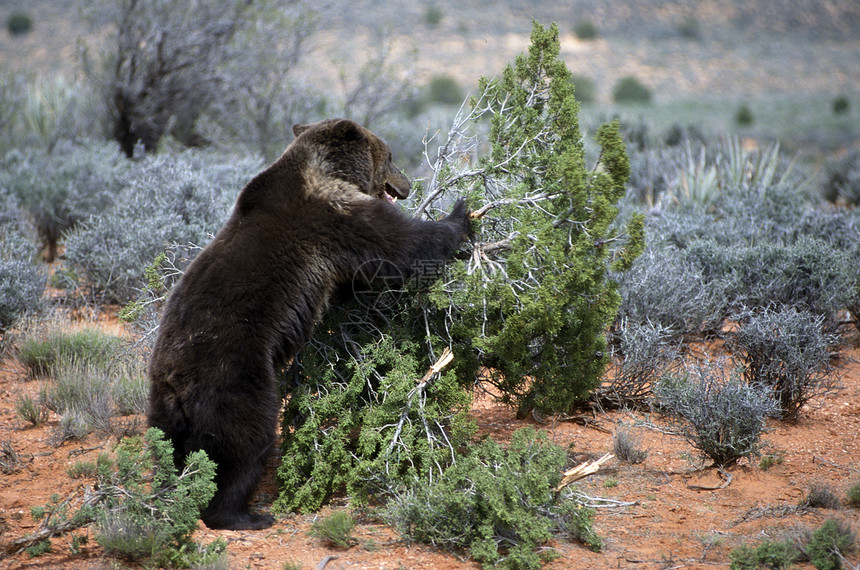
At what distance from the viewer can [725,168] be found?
1327cm

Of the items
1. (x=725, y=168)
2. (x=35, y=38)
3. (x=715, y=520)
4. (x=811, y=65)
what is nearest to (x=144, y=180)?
(x=715, y=520)

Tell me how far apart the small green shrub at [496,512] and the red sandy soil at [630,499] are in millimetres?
107

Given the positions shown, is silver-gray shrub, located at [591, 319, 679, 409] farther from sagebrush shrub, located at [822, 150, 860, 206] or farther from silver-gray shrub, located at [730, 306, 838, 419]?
sagebrush shrub, located at [822, 150, 860, 206]

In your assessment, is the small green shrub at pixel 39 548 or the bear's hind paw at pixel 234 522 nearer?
the small green shrub at pixel 39 548

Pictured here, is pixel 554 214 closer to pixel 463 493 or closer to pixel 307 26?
pixel 463 493

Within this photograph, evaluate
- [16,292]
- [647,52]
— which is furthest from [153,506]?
[647,52]

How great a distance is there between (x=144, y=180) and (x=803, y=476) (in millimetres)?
8509

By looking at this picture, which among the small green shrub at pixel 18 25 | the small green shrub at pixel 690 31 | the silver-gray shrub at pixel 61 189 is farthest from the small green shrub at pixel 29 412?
the small green shrub at pixel 690 31

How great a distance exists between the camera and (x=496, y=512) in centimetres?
382

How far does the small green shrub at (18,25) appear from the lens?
44375mm

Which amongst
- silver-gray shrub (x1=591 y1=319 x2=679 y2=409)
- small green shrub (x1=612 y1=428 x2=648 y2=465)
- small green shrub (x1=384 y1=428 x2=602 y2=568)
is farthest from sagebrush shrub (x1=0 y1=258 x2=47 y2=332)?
small green shrub (x1=612 y1=428 x2=648 y2=465)

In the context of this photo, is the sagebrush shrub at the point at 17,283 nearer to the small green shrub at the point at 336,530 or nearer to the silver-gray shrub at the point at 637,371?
the small green shrub at the point at 336,530

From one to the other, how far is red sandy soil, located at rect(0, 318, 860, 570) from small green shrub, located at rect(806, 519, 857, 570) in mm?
92

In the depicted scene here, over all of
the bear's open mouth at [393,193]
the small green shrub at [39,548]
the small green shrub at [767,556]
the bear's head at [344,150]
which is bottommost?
the small green shrub at [39,548]
